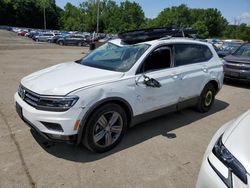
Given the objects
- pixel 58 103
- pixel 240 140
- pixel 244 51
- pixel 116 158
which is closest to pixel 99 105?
pixel 58 103

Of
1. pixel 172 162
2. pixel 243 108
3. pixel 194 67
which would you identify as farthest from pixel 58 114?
pixel 243 108

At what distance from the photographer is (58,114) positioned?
3176 mm

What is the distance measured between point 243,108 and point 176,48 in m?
2.87

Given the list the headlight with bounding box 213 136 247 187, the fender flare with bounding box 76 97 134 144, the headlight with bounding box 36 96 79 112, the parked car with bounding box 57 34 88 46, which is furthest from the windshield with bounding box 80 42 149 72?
the parked car with bounding box 57 34 88 46

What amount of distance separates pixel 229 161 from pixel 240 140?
26cm

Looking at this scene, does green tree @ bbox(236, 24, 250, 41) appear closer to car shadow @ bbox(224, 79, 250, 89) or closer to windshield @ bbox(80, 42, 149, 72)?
car shadow @ bbox(224, 79, 250, 89)

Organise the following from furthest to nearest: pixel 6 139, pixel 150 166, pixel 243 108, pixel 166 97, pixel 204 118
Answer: pixel 243 108
pixel 204 118
pixel 166 97
pixel 6 139
pixel 150 166

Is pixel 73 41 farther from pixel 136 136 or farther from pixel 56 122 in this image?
pixel 56 122

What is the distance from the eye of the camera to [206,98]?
5.59m

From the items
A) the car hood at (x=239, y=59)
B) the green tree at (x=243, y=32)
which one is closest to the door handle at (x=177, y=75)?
the car hood at (x=239, y=59)

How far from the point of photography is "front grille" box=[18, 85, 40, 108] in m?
3.36

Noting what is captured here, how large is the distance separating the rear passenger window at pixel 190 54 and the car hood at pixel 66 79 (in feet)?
4.92

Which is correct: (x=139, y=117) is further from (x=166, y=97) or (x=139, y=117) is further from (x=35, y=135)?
(x=35, y=135)

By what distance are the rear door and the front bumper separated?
214cm
